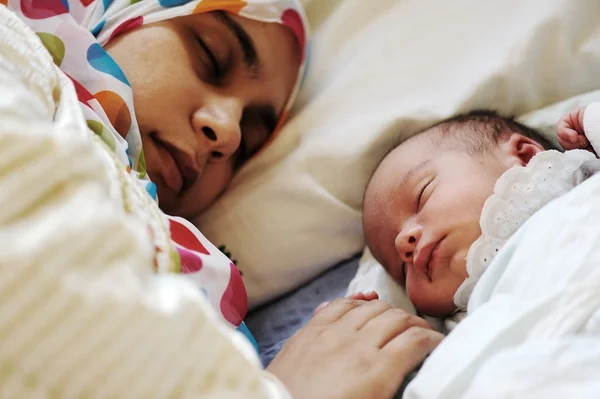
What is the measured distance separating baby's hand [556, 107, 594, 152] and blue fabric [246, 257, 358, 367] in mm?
395

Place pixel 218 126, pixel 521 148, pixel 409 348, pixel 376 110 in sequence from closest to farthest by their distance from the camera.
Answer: pixel 409 348 < pixel 521 148 < pixel 218 126 < pixel 376 110

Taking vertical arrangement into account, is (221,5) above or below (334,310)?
above

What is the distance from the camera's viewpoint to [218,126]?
0.95m

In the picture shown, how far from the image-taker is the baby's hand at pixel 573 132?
831mm

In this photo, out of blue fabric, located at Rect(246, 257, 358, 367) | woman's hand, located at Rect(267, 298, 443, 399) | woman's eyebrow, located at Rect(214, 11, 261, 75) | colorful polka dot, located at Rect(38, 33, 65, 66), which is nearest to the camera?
woman's hand, located at Rect(267, 298, 443, 399)

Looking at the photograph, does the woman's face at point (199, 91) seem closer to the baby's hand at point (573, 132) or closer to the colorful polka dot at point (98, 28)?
the colorful polka dot at point (98, 28)

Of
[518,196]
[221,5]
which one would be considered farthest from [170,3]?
[518,196]

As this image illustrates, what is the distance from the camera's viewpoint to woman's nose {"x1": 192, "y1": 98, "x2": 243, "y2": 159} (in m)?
0.95

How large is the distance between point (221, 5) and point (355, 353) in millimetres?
688

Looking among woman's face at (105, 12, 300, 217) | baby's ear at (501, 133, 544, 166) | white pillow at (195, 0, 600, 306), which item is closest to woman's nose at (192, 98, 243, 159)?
woman's face at (105, 12, 300, 217)

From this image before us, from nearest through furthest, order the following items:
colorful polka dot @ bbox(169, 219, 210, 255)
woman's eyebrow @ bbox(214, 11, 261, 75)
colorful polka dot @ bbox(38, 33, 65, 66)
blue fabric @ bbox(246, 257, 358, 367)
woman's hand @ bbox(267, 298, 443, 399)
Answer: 1. woman's hand @ bbox(267, 298, 443, 399)
2. colorful polka dot @ bbox(169, 219, 210, 255)
3. colorful polka dot @ bbox(38, 33, 65, 66)
4. blue fabric @ bbox(246, 257, 358, 367)
5. woman's eyebrow @ bbox(214, 11, 261, 75)

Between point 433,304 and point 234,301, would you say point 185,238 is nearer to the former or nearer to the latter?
point 234,301

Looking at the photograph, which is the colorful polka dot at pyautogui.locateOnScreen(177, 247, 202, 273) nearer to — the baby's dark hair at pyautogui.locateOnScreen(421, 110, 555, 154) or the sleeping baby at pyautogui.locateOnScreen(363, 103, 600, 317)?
the sleeping baby at pyautogui.locateOnScreen(363, 103, 600, 317)

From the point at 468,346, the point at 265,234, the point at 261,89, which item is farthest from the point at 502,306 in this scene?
the point at 261,89
